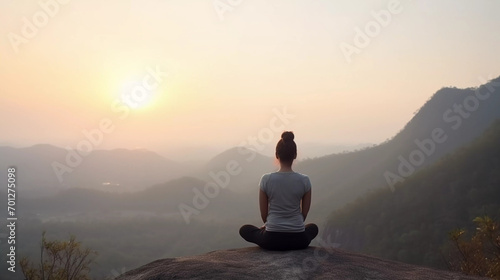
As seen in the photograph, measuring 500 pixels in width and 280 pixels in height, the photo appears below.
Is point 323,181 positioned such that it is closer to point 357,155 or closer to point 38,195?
point 357,155

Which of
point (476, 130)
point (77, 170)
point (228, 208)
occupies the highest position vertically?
point (77, 170)

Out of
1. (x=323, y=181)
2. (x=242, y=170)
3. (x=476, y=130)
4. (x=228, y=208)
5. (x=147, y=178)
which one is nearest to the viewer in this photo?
(x=476, y=130)

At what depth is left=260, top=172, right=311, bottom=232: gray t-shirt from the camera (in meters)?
6.20

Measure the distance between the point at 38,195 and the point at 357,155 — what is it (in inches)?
2799

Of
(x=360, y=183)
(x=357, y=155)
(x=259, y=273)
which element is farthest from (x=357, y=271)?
(x=357, y=155)

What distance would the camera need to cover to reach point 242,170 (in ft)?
511

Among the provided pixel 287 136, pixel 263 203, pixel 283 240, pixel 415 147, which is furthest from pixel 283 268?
pixel 415 147

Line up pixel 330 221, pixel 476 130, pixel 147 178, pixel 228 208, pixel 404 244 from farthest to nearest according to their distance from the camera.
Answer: pixel 147 178 → pixel 228 208 → pixel 476 130 → pixel 330 221 → pixel 404 244

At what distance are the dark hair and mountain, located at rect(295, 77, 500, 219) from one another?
239 ft

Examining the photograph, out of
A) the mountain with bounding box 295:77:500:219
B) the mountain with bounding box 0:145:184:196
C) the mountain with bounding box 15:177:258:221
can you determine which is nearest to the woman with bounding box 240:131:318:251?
the mountain with bounding box 0:145:184:196

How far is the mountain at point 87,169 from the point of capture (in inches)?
3551

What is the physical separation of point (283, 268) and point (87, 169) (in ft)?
383

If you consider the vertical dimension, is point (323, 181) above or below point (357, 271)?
above

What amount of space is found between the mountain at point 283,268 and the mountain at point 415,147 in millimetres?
72321
